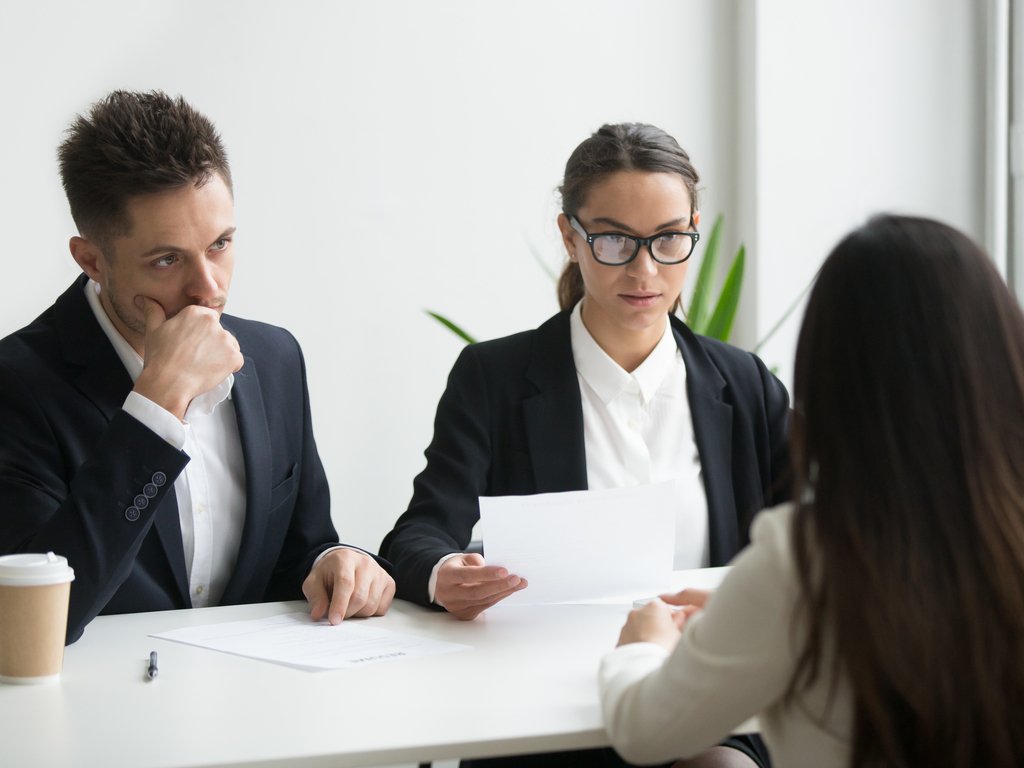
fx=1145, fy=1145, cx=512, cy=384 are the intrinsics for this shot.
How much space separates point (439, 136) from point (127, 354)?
1.93m

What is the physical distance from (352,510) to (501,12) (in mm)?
1655

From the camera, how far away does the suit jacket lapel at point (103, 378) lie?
1.80 m

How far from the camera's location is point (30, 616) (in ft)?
4.52

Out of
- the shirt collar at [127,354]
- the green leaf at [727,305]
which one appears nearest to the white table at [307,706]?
the shirt collar at [127,354]

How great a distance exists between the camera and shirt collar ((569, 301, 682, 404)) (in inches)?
85.2

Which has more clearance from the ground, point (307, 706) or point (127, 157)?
point (127, 157)

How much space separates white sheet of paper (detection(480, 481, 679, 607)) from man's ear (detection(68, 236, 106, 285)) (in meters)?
0.77

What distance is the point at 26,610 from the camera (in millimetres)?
1374

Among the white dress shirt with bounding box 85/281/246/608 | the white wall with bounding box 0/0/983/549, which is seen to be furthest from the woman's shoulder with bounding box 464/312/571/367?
the white wall with bounding box 0/0/983/549

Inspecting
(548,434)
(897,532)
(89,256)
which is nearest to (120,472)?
(89,256)

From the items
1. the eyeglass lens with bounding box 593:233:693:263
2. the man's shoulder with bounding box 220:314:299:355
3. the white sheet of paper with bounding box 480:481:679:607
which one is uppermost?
the eyeglass lens with bounding box 593:233:693:263

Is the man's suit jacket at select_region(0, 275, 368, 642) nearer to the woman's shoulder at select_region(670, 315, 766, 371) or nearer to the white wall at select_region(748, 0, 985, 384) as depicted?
the woman's shoulder at select_region(670, 315, 766, 371)

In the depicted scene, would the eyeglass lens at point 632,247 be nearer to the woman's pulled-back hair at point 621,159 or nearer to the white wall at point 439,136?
the woman's pulled-back hair at point 621,159

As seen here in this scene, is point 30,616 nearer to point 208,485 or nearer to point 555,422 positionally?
point 208,485
